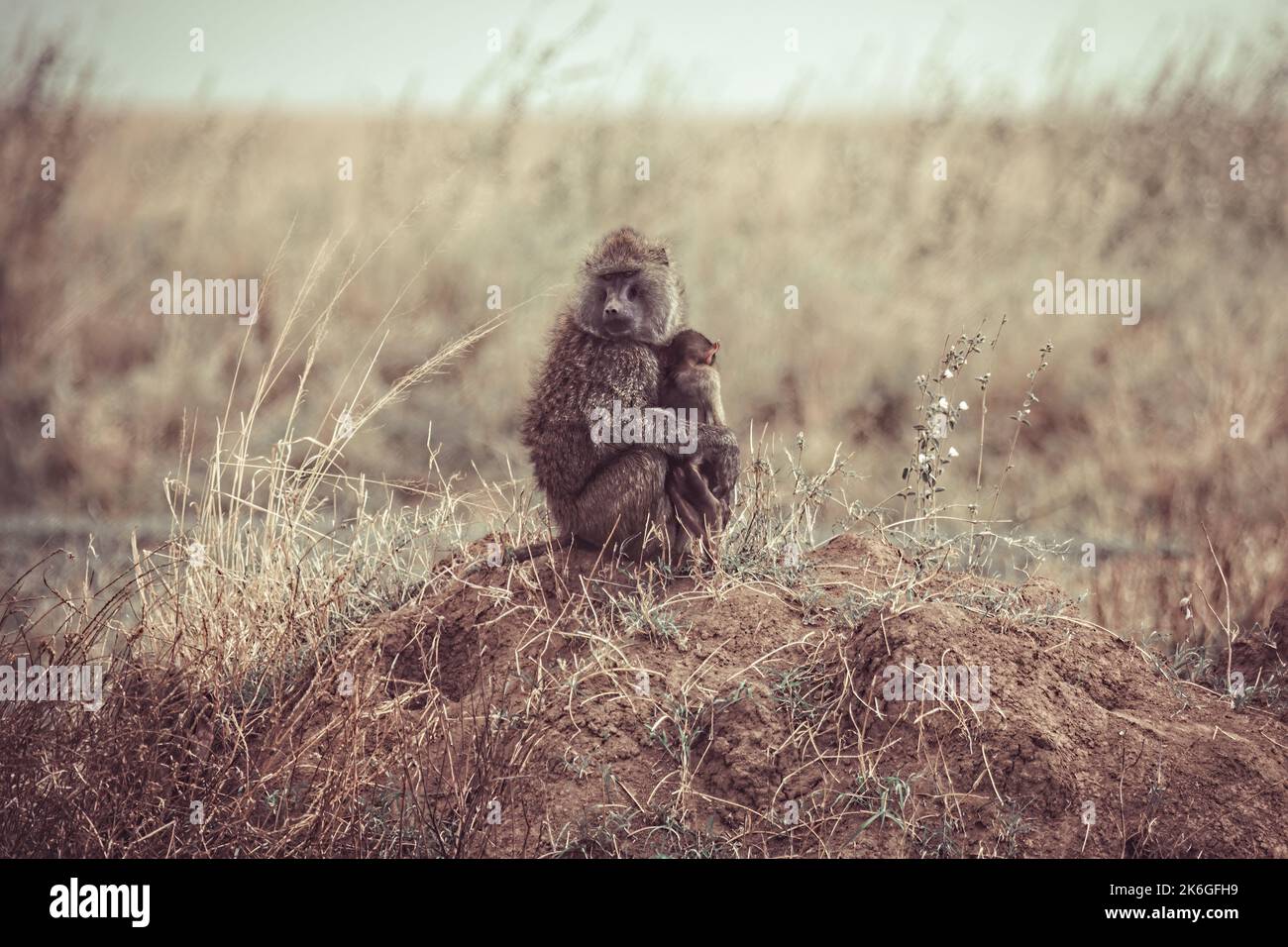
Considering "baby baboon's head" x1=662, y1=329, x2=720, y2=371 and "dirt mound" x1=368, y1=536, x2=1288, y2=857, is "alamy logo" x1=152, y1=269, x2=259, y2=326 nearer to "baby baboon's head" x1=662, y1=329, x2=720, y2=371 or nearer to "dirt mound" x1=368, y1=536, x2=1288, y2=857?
"baby baboon's head" x1=662, y1=329, x2=720, y2=371

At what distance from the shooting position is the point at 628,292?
671cm

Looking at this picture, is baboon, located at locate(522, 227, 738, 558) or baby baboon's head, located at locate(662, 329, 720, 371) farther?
baby baboon's head, located at locate(662, 329, 720, 371)

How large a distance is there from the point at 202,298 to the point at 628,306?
11322 mm

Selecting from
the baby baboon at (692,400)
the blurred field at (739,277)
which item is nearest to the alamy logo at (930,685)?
the baby baboon at (692,400)

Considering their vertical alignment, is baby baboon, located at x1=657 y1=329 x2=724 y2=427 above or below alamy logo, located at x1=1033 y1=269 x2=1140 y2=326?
below

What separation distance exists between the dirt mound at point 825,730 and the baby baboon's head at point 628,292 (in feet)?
3.56

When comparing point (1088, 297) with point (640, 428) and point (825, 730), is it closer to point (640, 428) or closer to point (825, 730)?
point (640, 428)

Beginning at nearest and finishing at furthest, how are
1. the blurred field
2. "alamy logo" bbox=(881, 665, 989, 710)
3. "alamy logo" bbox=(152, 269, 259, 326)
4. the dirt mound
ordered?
the dirt mound → "alamy logo" bbox=(881, 665, 989, 710) → the blurred field → "alamy logo" bbox=(152, 269, 259, 326)

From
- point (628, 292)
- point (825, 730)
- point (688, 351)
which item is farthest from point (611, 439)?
point (825, 730)

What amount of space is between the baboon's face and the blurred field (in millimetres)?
4936

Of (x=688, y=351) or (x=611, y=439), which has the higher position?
(x=688, y=351)

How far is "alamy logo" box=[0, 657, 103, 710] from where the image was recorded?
5797mm

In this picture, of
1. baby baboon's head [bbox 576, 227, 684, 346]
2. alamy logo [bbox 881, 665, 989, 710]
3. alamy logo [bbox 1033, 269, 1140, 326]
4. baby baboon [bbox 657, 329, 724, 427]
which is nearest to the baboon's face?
baby baboon's head [bbox 576, 227, 684, 346]

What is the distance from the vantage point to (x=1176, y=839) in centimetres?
552
